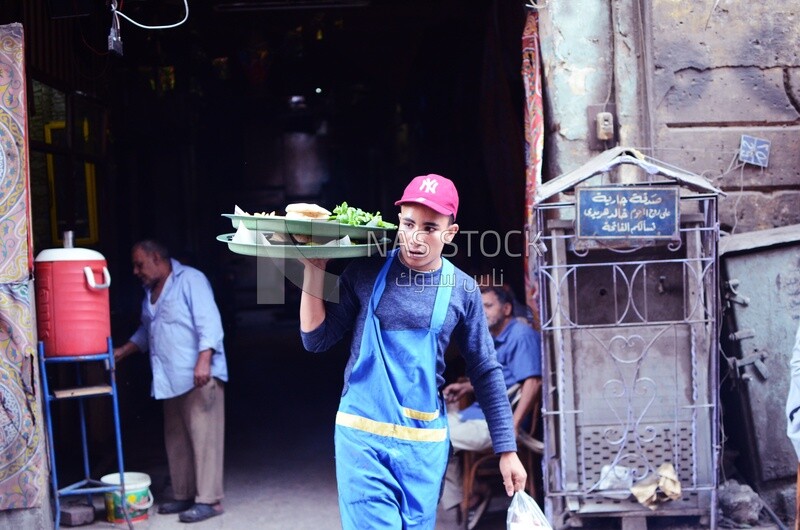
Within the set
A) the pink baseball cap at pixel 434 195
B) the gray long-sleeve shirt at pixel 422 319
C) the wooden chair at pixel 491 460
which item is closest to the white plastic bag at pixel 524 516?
the gray long-sleeve shirt at pixel 422 319

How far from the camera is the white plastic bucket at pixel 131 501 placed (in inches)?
228

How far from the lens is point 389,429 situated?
3.31 m

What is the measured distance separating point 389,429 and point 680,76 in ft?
10.6

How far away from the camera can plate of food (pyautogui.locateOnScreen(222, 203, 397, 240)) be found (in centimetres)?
319

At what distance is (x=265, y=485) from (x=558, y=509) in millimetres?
2530

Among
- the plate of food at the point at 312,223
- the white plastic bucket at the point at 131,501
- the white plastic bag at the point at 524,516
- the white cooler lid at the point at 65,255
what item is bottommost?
the white plastic bucket at the point at 131,501

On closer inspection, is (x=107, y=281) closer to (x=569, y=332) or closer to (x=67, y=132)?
(x=67, y=132)

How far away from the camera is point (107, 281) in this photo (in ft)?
18.1

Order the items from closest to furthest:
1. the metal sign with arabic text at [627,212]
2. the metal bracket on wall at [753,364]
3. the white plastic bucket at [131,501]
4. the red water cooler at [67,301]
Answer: the metal sign with arabic text at [627,212] → the metal bracket on wall at [753,364] → the red water cooler at [67,301] → the white plastic bucket at [131,501]

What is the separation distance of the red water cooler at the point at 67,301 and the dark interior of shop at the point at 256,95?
1191 millimetres

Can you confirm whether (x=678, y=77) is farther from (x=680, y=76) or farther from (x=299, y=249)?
(x=299, y=249)

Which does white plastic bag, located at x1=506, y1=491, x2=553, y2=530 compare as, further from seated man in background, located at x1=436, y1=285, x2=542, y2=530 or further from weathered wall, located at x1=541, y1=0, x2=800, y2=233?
weathered wall, located at x1=541, y1=0, x2=800, y2=233

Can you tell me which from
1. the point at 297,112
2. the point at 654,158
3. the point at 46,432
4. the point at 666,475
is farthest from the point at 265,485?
the point at 297,112

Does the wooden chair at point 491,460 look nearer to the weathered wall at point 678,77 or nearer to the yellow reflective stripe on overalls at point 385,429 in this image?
the weathered wall at point 678,77
